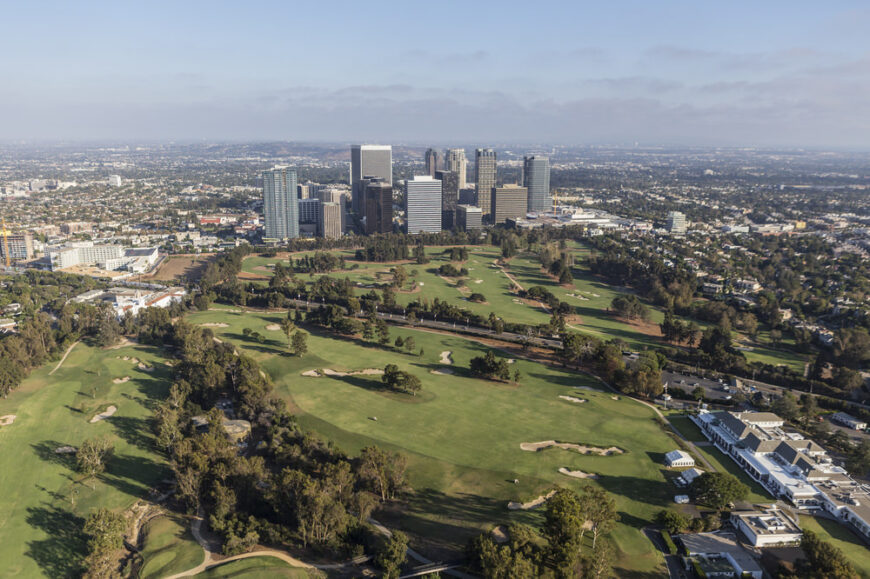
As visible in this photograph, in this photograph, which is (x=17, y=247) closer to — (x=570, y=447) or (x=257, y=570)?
(x=257, y=570)

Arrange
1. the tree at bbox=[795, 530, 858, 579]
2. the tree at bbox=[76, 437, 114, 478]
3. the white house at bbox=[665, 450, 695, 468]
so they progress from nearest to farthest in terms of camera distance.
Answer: the tree at bbox=[795, 530, 858, 579], the tree at bbox=[76, 437, 114, 478], the white house at bbox=[665, 450, 695, 468]

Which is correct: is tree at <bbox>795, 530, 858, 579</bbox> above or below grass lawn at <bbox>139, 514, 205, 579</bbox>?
above

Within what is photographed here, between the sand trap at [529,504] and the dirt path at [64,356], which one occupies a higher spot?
the dirt path at [64,356]

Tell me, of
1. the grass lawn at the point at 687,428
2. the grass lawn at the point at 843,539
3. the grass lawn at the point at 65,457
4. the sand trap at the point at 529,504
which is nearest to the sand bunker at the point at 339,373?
the grass lawn at the point at 65,457

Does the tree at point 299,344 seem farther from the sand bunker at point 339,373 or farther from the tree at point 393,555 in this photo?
the tree at point 393,555

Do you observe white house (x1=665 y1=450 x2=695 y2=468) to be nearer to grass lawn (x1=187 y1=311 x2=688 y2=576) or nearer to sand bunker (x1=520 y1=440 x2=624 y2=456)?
grass lawn (x1=187 y1=311 x2=688 y2=576)

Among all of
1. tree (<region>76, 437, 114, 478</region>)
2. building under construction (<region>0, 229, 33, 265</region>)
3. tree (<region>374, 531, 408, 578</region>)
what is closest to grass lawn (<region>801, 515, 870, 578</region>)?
tree (<region>374, 531, 408, 578</region>)

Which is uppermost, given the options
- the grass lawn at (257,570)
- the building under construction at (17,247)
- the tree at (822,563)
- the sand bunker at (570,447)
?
the building under construction at (17,247)

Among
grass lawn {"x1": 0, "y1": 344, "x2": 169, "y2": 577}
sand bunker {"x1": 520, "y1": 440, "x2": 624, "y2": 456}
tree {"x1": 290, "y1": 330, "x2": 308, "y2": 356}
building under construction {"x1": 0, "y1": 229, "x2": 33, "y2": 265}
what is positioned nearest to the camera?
grass lawn {"x1": 0, "y1": 344, "x2": 169, "y2": 577}
